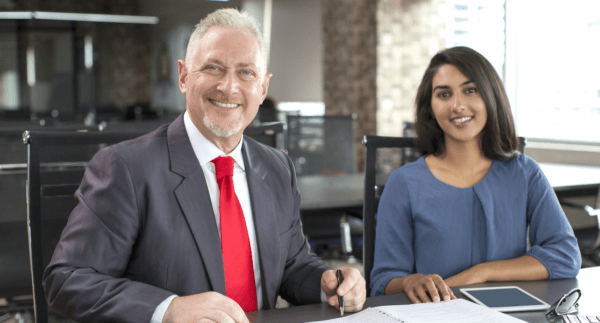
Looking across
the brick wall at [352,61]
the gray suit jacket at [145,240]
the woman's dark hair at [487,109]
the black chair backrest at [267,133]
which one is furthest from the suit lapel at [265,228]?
the brick wall at [352,61]

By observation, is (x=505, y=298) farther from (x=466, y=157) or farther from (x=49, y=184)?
(x=49, y=184)

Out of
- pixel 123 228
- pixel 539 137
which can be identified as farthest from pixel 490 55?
pixel 123 228

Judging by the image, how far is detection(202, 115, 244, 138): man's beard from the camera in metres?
1.17

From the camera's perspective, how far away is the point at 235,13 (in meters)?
1.19

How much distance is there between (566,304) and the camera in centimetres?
101

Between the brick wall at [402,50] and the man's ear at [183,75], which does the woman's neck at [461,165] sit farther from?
the brick wall at [402,50]

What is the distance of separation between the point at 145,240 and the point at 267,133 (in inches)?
31.6

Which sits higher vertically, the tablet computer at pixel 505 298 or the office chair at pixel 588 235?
the tablet computer at pixel 505 298

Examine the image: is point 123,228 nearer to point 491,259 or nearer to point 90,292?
point 90,292

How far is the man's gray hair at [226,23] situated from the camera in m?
1.17

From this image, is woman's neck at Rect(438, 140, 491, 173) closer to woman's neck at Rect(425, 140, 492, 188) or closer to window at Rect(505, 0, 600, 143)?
woman's neck at Rect(425, 140, 492, 188)

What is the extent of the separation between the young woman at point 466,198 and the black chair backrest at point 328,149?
6.84 ft

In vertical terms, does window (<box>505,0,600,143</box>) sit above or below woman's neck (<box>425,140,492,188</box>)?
above

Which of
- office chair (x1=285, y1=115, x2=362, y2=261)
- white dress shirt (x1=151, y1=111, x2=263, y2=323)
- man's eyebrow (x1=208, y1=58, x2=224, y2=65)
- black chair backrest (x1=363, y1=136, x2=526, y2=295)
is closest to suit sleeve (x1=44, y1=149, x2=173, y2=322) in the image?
white dress shirt (x1=151, y1=111, x2=263, y2=323)
